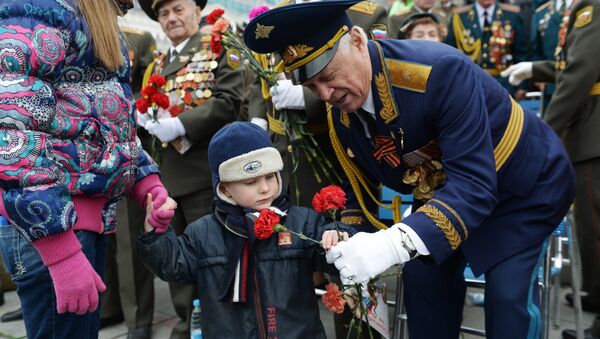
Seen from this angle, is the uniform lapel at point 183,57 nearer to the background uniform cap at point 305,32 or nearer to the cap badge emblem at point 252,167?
the cap badge emblem at point 252,167

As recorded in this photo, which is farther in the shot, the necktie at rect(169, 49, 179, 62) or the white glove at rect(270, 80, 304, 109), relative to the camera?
the necktie at rect(169, 49, 179, 62)

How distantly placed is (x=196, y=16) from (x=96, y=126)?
202 centimetres

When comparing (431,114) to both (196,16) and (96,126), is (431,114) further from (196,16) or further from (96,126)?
(196,16)

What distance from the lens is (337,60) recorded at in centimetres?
161

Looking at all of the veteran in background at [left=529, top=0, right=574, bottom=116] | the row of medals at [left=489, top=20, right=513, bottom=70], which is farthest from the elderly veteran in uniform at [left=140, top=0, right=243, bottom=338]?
the row of medals at [left=489, top=20, right=513, bottom=70]

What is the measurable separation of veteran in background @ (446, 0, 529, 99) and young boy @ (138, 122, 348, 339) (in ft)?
14.1

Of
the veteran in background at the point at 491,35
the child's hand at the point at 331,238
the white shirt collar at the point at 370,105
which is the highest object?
the white shirt collar at the point at 370,105

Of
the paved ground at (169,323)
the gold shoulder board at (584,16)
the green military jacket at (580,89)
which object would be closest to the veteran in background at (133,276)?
the paved ground at (169,323)

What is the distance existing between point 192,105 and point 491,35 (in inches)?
154

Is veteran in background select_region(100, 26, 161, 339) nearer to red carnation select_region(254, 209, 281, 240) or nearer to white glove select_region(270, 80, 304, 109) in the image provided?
white glove select_region(270, 80, 304, 109)

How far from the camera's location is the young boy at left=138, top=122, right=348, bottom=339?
1.85m

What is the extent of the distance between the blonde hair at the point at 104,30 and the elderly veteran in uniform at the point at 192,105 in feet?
4.81

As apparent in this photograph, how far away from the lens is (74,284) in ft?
4.40

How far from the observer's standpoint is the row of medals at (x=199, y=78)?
10.3ft
